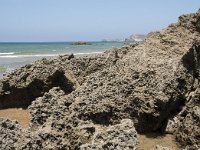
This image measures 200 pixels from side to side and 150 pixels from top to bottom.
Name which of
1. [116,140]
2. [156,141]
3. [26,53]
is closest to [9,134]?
[116,140]

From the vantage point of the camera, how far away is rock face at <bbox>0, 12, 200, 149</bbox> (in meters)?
5.86

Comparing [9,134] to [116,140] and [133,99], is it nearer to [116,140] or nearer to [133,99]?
[116,140]

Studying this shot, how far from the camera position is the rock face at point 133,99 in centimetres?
586

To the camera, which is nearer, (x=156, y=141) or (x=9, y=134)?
(x=9, y=134)

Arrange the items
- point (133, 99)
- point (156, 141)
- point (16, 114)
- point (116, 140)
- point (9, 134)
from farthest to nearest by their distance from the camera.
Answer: point (16, 114)
point (133, 99)
point (156, 141)
point (9, 134)
point (116, 140)

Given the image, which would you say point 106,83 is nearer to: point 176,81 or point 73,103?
point 73,103

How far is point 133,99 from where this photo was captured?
7422 millimetres

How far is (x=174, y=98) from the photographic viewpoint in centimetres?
782


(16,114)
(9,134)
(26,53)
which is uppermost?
(9,134)

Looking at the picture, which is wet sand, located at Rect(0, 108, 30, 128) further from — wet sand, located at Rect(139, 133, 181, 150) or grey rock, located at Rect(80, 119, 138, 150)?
grey rock, located at Rect(80, 119, 138, 150)

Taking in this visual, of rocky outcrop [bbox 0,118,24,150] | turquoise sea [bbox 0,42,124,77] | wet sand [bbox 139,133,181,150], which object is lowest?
turquoise sea [bbox 0,42,124,77]

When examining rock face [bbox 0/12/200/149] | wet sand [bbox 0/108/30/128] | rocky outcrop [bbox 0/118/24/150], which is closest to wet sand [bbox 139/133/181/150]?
rock face [bbox 0/12/200/149]

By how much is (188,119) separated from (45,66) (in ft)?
13.0

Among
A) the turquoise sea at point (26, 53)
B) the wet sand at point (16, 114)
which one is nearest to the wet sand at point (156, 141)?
the wet sand at point (16, 114)
